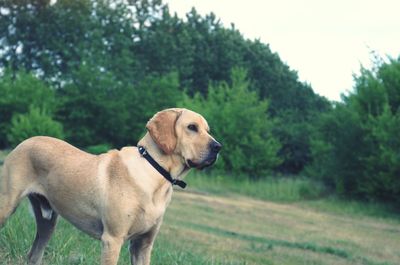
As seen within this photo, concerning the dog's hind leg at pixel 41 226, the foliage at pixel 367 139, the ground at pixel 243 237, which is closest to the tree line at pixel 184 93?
the foliage at pixel 367 139

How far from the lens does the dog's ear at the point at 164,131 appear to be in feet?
16.7

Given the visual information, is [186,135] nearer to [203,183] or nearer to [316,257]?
[316,257]

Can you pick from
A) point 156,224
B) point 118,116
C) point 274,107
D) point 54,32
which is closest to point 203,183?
point 118,116

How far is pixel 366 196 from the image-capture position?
27.5 m

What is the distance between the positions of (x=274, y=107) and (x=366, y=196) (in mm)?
28265

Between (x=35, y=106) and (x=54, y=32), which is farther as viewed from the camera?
(x=54, y=32)

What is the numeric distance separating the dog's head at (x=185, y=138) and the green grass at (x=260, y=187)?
25011 millimetres

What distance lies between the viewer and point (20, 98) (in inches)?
1695

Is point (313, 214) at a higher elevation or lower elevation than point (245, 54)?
lower

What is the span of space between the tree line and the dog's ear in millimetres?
21509

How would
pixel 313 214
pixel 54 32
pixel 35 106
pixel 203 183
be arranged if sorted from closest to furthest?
pixel 313 214 → pixel 203 183 → pixel 35 106 → pixel 54 32

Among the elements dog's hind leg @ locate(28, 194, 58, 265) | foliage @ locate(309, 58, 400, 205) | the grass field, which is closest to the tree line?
foliage @ locate(309, 58, 400, 205)

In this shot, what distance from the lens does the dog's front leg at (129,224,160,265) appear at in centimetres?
527

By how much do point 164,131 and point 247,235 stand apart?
12420 millimetres
